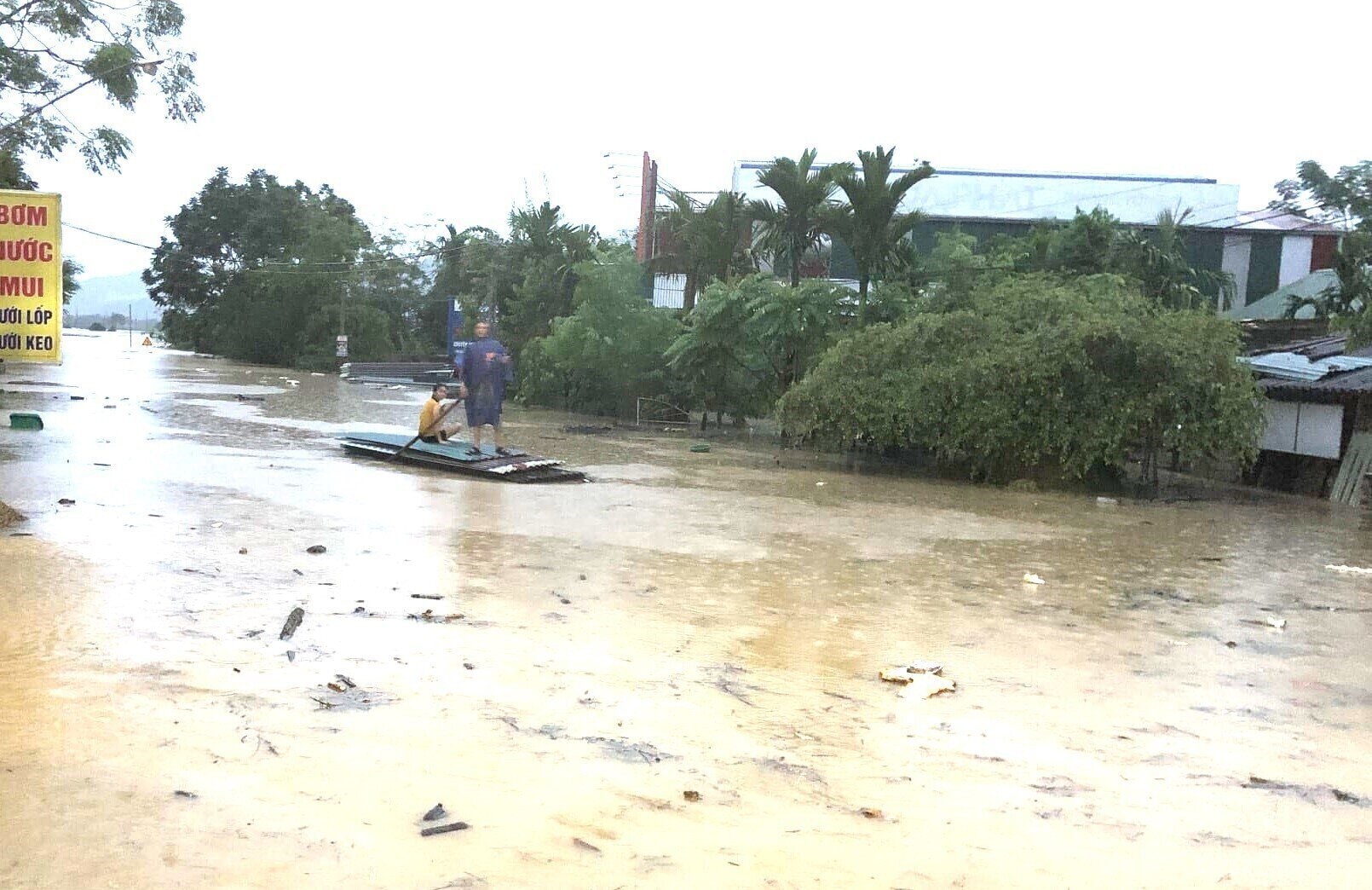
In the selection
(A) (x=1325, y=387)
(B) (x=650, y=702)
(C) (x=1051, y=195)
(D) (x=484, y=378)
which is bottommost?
(B) (x=650, y=702)

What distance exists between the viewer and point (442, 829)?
4.54 meters

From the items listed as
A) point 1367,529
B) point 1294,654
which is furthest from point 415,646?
point 1367,529

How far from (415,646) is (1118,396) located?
13.7 meters

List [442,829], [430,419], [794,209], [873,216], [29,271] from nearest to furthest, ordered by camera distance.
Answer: [442,829], [29,271], [430,419], [873,216], [794,209]

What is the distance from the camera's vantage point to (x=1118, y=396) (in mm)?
18156

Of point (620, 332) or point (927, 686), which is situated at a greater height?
point (620, 332)

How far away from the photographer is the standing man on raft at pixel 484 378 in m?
17.5

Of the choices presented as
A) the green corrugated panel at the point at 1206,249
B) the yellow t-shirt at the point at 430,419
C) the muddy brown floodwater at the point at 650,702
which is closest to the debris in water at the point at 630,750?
the muddy brown floodwater at the point at 650,702

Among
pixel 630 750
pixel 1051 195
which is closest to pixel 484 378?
pixel 630 750

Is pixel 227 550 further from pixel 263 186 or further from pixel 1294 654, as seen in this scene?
pixel 263 186

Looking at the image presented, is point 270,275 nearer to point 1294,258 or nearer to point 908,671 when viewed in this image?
point 1294,258

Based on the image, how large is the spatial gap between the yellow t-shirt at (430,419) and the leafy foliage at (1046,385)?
6.25 m

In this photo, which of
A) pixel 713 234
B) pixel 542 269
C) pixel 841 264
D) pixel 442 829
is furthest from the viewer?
pixel 542 269

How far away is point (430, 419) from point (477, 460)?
2132mm
